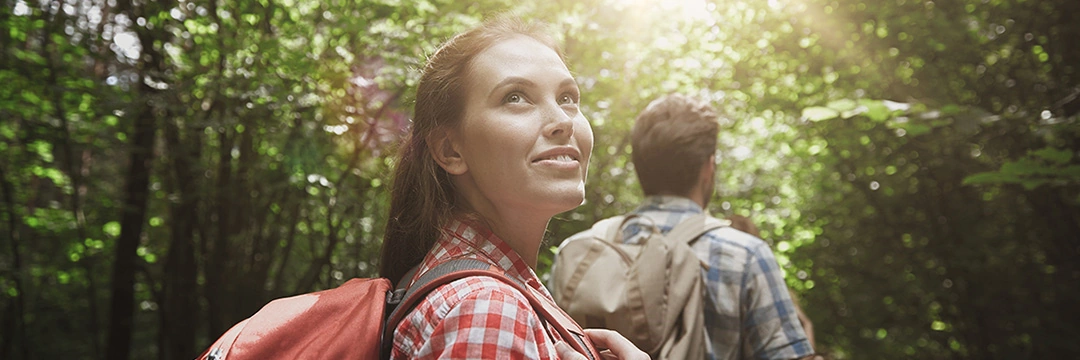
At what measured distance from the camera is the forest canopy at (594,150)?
3.95 meters

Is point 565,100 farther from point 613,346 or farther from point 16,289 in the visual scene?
point 16,289

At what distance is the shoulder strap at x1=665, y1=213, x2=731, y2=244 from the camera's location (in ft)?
7.59

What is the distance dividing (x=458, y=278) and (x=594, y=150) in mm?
4209

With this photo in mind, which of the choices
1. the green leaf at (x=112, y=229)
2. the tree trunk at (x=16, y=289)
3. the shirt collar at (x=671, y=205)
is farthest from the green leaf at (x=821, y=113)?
the green leaf at (x=112, y=229)

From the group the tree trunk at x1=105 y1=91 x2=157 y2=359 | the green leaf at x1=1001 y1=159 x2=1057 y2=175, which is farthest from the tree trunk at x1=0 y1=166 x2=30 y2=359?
the green leaf at x1=1001 y1=159 x2=1057 y2=175

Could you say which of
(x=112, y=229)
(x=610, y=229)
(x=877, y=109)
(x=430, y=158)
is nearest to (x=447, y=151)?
(x=430, y=158)

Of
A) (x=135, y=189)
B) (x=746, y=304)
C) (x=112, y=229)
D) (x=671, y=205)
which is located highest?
(x=671, y=205)

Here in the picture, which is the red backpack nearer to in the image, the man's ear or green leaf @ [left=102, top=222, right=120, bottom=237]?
the man's ear

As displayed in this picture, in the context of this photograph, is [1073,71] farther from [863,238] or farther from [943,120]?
[943,120]

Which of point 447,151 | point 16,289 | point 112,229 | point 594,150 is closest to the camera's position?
point 447,151

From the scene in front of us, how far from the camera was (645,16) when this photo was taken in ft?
19.2

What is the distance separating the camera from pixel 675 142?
242 cm

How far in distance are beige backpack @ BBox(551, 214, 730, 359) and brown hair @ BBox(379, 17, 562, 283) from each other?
0.89 m

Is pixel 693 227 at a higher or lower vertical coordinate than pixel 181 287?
higher
